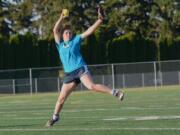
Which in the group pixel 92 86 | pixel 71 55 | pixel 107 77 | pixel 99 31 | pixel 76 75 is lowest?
pixel 107 77

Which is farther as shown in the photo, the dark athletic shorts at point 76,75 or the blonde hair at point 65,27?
the blonde hair at point 65,27

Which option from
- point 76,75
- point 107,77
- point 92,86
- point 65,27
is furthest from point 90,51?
point 92,86

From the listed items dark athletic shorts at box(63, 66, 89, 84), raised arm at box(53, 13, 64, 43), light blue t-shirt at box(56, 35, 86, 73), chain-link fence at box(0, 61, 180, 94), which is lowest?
chain-link fence at box(0, 61, 180, 94)

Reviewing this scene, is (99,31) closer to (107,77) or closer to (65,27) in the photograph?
(107,77)

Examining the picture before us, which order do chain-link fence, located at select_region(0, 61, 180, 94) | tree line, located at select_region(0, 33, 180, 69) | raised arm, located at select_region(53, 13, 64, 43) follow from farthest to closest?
tree line, located at select_region(0, 33, 180, 69)
chain-link fence, located at select_region(0, 61, 180, 94)
raised arm, located at select_region(53, 13, 64, 43)

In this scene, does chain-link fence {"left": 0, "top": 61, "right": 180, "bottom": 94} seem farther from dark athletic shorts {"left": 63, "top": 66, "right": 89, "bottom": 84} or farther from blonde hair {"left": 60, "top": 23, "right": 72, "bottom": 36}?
dark athletic shorts {"left": 63, "top": 66, "right": 89, "bottom": 84}

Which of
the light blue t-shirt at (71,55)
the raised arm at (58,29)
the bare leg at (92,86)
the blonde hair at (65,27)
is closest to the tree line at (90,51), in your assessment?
the raised arm at (58,29)

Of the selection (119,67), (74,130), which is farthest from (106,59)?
(74,130)

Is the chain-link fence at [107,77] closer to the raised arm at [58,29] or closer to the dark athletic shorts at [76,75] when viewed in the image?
the raised arm at [58,29]

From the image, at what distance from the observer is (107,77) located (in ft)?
146

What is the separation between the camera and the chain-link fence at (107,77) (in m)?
43.4

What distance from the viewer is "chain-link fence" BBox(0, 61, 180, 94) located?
43438 mm

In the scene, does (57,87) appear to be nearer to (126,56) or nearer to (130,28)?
(126,56)

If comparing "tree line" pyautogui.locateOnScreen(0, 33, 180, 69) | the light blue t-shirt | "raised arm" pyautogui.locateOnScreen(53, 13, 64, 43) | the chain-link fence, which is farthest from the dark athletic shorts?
"tree line" pyautogui.locateOnScreen(0, 33, 180, 69)
